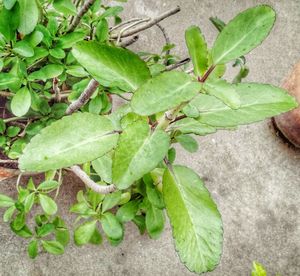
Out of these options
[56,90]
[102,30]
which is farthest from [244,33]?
[56,90]

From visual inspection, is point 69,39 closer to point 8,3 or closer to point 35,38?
point 35,38

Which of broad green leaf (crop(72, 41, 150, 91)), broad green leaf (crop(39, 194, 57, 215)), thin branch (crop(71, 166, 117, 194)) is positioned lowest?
broad green leaf (crop(39, 194, 57, 215))

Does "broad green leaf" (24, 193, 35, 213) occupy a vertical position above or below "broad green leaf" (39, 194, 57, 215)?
above

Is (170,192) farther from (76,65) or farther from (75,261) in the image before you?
(75,261)

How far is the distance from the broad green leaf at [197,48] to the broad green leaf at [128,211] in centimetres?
76

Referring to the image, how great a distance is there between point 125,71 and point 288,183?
1460 millimetres

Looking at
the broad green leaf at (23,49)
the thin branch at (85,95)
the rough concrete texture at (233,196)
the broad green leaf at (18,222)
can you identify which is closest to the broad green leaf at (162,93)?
the thin branch at (85,95)

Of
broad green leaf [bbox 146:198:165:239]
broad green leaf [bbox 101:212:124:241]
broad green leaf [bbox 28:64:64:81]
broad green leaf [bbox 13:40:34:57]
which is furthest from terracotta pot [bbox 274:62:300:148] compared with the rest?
broad green leaf [bbox 13:40:34:57]

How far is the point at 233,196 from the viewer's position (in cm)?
186

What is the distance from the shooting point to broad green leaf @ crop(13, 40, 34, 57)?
974mm

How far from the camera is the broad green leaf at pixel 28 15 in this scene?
37.3 inches

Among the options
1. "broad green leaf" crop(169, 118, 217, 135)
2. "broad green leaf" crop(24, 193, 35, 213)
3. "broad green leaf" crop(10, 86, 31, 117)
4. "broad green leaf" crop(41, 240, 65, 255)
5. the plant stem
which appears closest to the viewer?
the plant stem

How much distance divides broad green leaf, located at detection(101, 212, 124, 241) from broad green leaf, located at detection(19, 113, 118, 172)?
0.62 m

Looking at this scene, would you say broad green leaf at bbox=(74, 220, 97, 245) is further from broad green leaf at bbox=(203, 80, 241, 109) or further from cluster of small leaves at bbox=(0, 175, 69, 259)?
broad green leaf at bbox=(203, 80, 241, 109)
